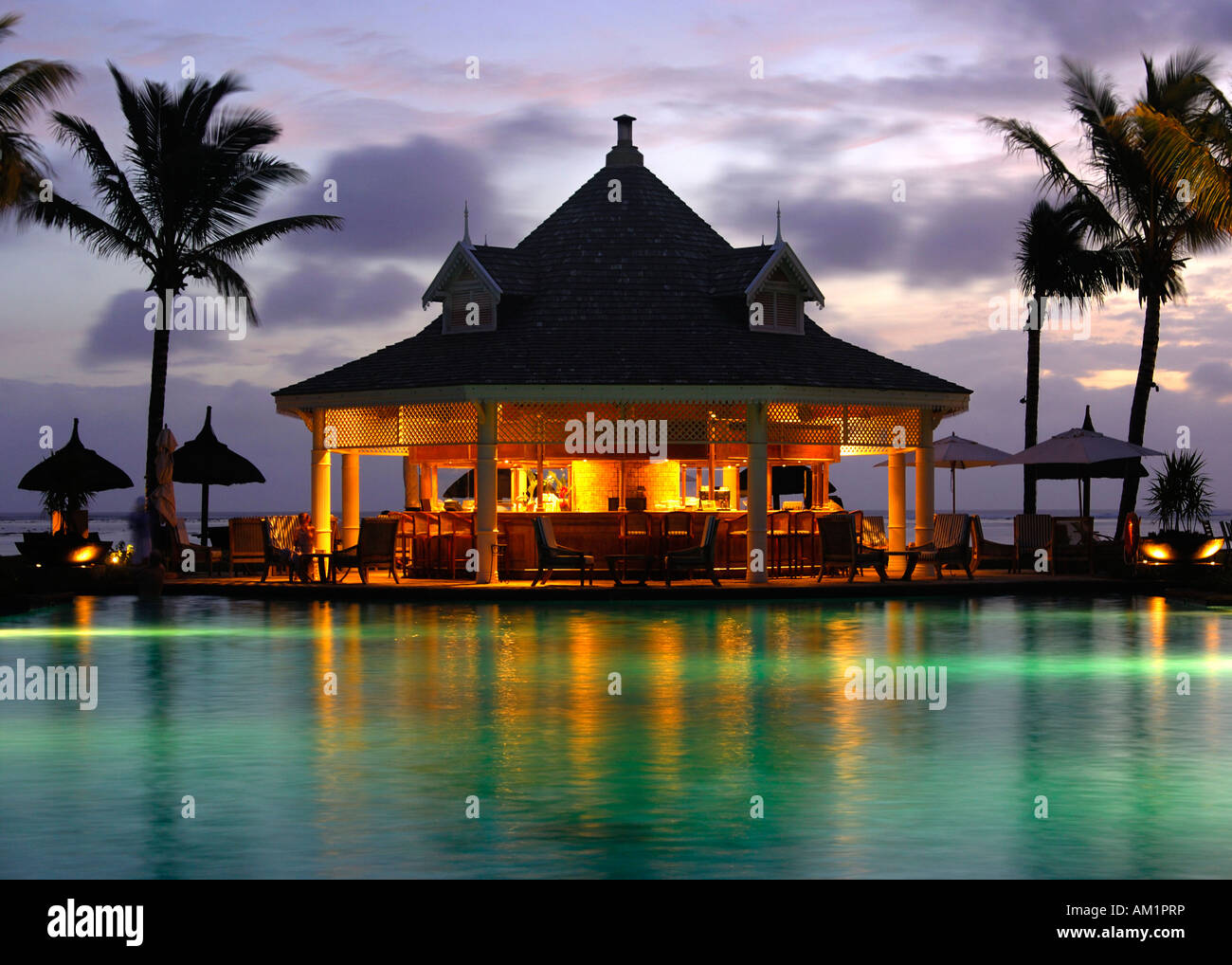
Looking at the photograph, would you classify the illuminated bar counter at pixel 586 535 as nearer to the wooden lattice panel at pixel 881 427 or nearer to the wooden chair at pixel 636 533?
the wooden chair at pixel 636 533

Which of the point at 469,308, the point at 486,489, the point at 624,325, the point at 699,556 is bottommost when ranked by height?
the point at 699,556

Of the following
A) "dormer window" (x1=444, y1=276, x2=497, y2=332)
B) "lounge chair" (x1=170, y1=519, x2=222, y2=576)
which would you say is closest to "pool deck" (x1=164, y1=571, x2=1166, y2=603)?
"lounge chair" (x1=170, y1=519, x2=222, y2=576)

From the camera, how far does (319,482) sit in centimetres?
2842

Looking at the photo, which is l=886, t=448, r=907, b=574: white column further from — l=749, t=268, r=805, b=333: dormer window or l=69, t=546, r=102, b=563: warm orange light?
l=69, t=546, r=102, b=563: warm orange light

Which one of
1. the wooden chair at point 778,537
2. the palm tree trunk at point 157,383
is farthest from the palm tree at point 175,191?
the wooden chair at point 778,537

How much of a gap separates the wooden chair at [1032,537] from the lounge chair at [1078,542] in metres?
0.13

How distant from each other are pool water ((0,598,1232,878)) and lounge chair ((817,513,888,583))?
764cm

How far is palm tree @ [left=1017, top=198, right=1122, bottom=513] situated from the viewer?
1353 inches

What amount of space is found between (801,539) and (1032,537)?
520cm

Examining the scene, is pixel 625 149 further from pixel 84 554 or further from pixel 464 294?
pixel 84 554

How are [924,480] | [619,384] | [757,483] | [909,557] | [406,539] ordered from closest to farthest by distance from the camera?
[619,384] < [757,483] < [909,557] < [924,480] < [406,539]

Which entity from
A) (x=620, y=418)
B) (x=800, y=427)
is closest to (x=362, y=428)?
(x=620, y=418)
